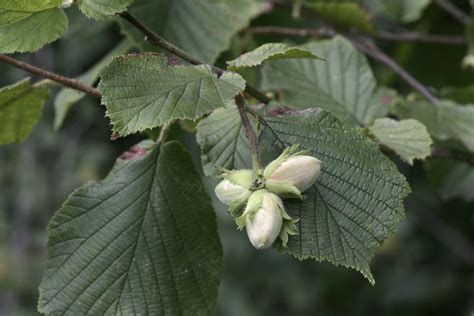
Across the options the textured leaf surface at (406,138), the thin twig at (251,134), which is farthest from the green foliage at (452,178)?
the thin twig at (251,134)

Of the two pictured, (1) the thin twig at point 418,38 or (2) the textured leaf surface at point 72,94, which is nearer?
(2) the textured leaf surface at point 72,94

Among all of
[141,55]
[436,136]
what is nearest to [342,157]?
[141,55]

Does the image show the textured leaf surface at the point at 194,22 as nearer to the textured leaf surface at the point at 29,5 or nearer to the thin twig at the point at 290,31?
the thin twig at the point at 290,31

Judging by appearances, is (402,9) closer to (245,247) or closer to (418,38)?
(418,38)

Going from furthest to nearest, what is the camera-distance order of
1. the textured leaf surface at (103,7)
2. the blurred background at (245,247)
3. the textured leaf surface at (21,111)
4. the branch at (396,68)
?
the blurred background at (245,247)
the branch at (396,68)
the textured leaf surface at (21,111)
the textured leaf surface at (103,7)

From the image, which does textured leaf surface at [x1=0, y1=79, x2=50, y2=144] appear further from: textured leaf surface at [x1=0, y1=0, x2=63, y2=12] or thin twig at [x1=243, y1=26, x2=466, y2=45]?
thin twig at [x1=243, y1=26, x2=466, y2=45]

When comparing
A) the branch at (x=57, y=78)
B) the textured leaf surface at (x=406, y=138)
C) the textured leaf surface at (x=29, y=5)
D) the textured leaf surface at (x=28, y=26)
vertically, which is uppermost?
the textured leaf surface at (x=29, y=5)
